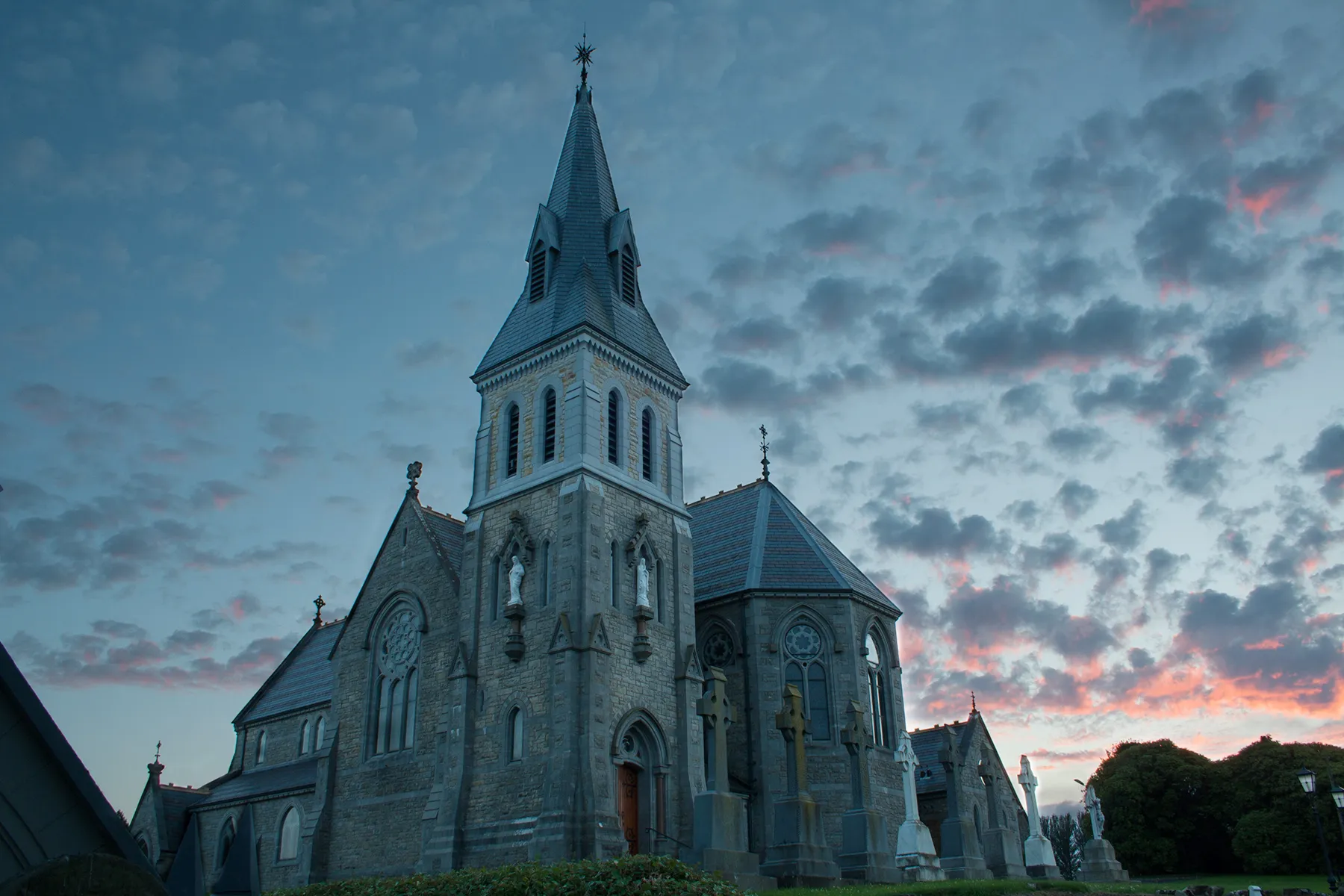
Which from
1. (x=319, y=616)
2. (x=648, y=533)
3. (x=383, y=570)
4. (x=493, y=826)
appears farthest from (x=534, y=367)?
(x=319, y=616)

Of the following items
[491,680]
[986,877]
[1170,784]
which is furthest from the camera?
[1170,784]

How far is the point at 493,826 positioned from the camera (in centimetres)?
2886

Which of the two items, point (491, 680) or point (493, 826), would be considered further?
point (491, 680)

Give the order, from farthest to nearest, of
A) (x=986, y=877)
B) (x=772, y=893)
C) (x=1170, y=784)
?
(x=1170, y=784) < (x=986, y=877) < (x=772, y=893)

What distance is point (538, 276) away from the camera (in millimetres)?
37562

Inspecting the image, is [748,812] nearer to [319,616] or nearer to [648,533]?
[648,533]

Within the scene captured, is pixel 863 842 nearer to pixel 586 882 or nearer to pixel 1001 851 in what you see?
pixel 1001 851

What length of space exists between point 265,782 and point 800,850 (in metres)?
26.1

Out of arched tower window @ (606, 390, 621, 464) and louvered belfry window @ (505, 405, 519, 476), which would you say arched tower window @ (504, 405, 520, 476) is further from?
arched tower window @ (606, 390, 621, 464)

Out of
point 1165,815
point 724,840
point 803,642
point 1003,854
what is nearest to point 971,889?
point 724,840

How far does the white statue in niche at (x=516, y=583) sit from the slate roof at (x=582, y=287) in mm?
7600

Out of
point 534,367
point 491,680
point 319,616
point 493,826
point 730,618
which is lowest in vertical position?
point 493,826

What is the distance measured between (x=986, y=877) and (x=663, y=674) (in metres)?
10.5

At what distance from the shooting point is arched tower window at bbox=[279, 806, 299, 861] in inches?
1458
